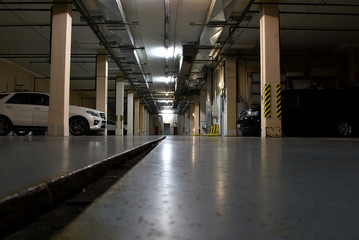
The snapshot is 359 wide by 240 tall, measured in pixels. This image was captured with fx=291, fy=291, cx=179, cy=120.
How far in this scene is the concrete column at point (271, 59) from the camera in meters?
9.01

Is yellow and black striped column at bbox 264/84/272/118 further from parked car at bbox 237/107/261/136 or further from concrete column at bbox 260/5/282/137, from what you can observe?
parked car at bbox 237/107/261/136

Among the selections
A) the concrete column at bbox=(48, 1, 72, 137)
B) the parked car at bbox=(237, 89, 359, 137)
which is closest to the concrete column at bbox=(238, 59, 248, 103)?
the parked car at bbox=(237, 89, 359, 137)

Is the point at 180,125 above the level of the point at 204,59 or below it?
A: below

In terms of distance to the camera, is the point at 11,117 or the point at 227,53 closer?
the point at 11,117

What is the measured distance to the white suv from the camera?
9.30 metres

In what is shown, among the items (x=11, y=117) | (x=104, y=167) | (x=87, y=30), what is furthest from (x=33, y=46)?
(x=104, y=167)

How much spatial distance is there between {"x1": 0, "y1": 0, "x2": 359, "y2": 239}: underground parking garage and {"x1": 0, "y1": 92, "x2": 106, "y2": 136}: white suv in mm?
35

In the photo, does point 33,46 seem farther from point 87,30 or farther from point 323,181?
point 323,181

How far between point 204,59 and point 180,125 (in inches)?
1143

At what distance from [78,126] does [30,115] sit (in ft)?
5.02

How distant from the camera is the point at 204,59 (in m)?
14.2

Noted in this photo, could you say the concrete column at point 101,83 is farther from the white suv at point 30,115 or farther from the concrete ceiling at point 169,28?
the white suv at point 30,115

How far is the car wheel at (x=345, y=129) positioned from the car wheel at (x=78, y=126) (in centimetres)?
851

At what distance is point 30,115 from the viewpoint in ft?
31.2
